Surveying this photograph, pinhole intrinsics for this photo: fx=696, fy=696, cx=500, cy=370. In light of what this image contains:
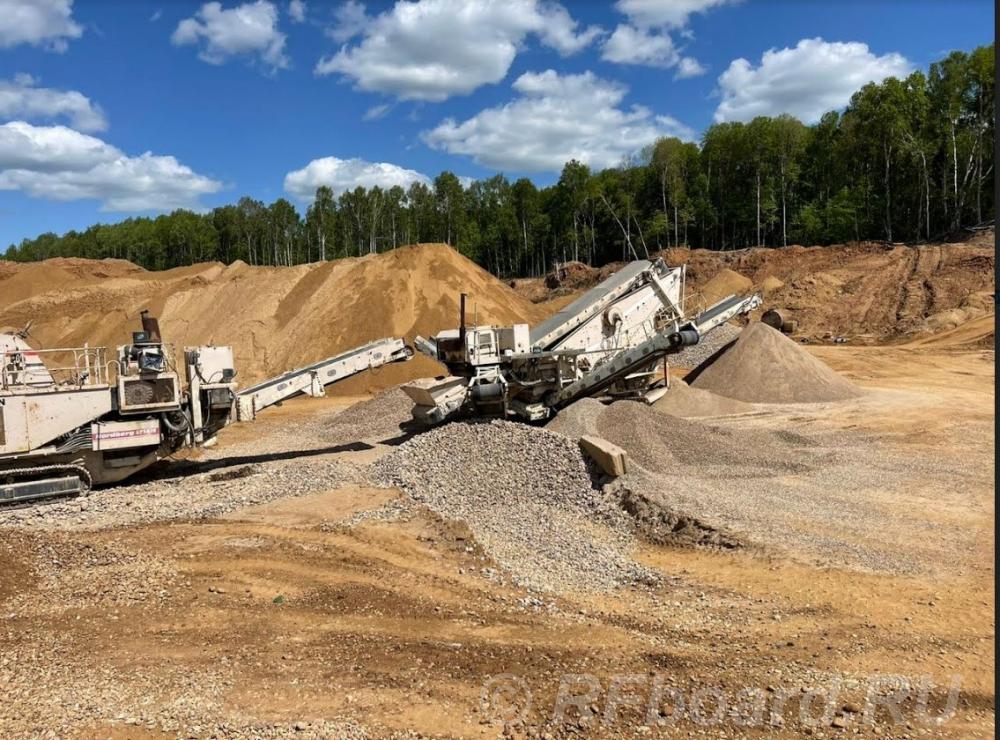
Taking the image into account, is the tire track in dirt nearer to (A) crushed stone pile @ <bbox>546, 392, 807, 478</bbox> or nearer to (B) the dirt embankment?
(B) the dirt embankment

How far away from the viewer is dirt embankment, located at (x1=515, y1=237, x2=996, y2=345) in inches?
1078

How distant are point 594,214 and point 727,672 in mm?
55791

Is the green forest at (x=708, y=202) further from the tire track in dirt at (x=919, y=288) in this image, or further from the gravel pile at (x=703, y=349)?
the tire track in dirt at (x=919, y=288)

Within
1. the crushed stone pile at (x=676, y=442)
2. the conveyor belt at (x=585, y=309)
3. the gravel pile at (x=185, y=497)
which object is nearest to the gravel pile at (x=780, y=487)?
the crushed stone pile at (x=676, y=442)

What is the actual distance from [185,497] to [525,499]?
5020 millimetres

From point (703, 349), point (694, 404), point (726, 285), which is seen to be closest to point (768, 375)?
point (694, 404)

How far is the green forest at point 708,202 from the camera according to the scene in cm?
3834

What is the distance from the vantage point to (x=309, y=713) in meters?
4.47

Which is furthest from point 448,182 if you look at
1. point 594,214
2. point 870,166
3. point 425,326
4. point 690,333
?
point 690,333

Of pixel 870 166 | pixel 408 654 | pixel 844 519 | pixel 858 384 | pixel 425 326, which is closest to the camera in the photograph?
pixel 408 654

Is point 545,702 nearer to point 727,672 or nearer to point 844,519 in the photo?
point 727,672

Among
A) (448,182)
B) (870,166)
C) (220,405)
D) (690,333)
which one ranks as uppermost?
(448,182)

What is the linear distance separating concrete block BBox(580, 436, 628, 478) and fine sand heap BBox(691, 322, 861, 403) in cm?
846

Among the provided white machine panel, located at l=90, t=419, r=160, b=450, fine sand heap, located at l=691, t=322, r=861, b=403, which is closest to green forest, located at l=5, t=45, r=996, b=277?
fine sand heap, located at l=691, t=322, r=861, b=403
